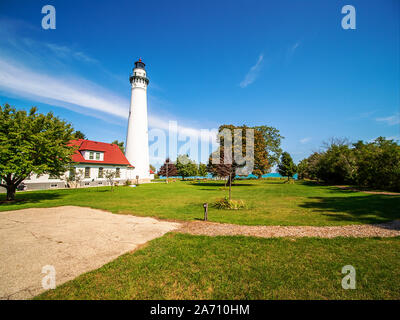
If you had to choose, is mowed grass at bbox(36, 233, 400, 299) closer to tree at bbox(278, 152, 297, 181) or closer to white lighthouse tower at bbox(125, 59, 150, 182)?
white lighthouse tower at bbox(125, 59, 150, 182)

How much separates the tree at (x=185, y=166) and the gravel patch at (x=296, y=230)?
187 ft

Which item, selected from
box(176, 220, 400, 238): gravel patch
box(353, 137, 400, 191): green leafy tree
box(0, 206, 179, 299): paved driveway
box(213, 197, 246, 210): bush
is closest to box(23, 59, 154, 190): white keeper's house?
box(0, 206, 179, 299): paved driveway

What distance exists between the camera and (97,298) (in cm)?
343

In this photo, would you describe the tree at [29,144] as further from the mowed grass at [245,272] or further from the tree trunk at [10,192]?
the mowed grass at [245,272]

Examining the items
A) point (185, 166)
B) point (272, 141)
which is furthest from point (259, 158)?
point (185, 166)

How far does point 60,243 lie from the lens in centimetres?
606

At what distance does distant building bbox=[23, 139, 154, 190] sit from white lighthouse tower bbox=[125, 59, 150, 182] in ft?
5.11

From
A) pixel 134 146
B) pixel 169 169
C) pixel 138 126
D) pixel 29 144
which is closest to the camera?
pixel 29 144

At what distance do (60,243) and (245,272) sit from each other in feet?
20.7

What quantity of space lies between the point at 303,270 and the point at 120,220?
8.28m

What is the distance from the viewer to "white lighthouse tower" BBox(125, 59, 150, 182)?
3588cm

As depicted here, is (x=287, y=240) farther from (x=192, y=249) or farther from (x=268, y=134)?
(x=268, y=134)

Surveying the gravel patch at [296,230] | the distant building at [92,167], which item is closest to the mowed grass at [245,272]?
the gravel patch at [296,230]

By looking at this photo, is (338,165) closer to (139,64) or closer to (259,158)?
(259,158)
